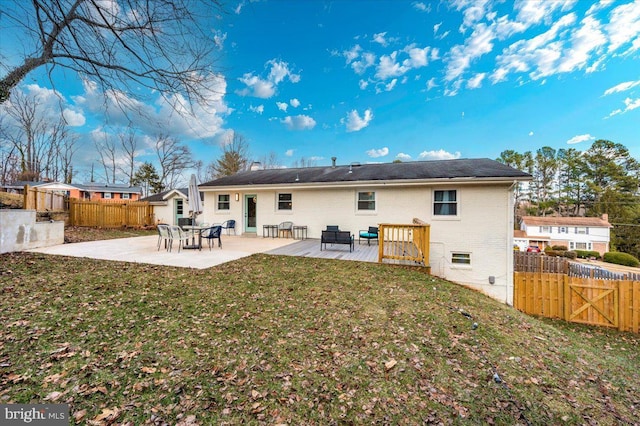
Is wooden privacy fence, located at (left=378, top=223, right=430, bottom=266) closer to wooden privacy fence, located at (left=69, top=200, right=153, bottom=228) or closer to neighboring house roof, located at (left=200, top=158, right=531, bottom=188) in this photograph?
neighboring house roof, located at (left=200, top=158, right=531, bottom=188)

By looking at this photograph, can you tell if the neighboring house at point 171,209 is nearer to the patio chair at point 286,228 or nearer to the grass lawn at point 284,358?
the patio chair at point 286,228

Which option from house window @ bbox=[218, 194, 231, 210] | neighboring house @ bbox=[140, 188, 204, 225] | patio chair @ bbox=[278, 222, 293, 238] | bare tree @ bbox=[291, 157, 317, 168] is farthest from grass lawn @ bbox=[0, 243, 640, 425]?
bare tree @ bbox=[291, 157, 317, 168]

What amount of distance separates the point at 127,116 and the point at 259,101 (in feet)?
37.9

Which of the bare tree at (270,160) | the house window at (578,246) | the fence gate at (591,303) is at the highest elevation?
the bare tree at (270,160)

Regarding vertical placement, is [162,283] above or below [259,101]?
below

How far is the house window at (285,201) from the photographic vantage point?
1270cm

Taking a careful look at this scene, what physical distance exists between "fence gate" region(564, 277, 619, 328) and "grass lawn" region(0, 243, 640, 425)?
7.93 ft

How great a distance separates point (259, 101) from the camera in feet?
49.5

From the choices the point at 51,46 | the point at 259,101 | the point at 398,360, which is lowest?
the point at 398,360

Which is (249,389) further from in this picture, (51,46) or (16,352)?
(51,46)

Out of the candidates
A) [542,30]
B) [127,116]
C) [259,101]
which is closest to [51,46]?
[127,116]

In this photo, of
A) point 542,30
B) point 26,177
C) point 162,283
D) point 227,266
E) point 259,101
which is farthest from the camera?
point 26,177

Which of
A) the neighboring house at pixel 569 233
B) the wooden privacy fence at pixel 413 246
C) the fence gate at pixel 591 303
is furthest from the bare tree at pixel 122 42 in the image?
the neighboring house at pixel 569 233

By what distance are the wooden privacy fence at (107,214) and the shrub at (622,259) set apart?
42258 millimetres
